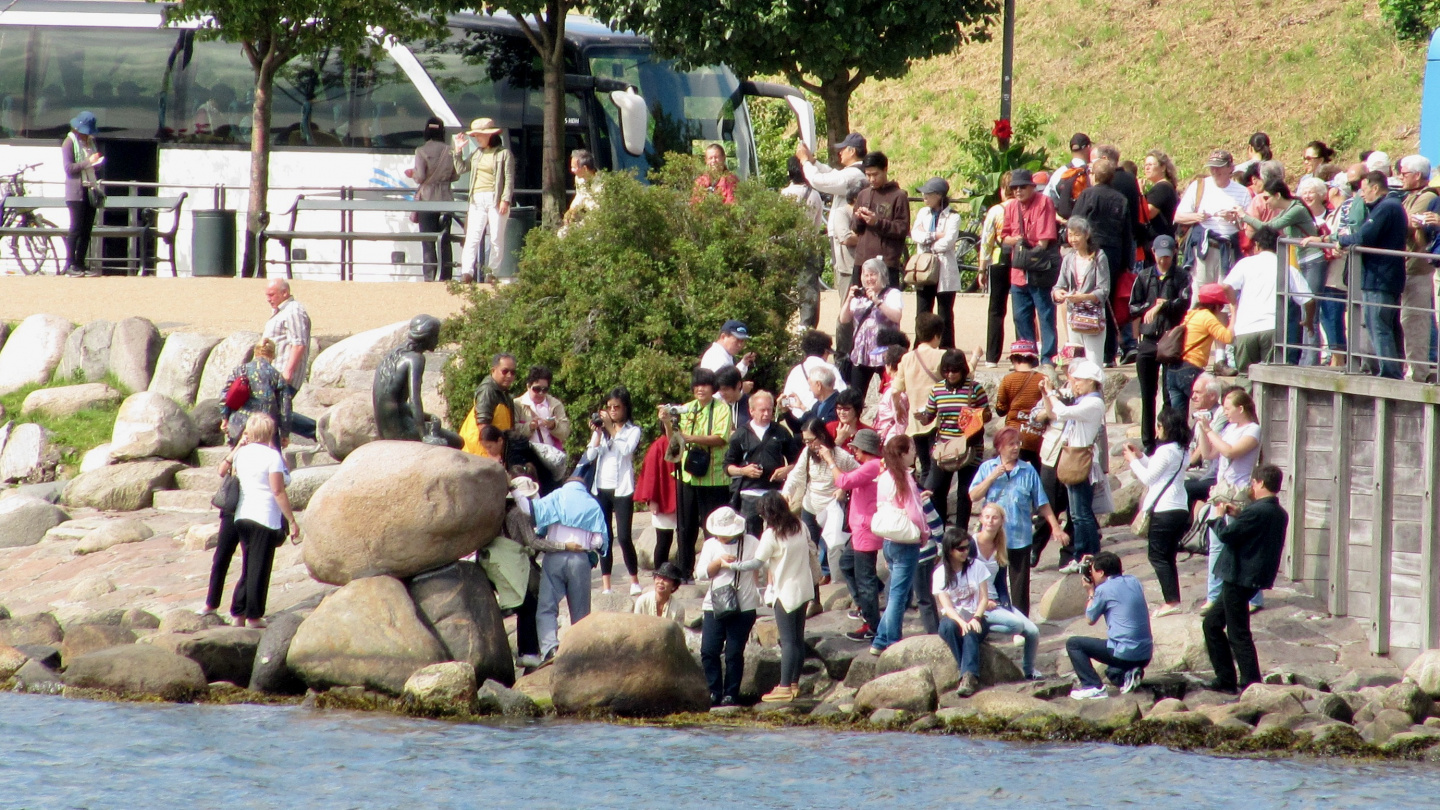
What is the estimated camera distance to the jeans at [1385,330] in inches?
493

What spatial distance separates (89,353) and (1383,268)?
45.4ft

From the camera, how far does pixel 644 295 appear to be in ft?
52.1

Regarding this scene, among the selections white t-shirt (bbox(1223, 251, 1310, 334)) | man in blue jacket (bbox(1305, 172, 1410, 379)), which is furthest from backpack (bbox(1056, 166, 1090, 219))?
man in blue jacket (bbox(1305, 172, 1410, 379))

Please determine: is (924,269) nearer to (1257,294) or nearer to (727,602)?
(1257,294)

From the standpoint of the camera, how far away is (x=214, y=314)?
1992cm

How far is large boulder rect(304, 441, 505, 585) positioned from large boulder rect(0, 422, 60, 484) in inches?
276

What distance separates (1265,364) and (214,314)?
1199 centimetres

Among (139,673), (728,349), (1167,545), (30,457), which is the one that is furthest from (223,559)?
(1167,545)

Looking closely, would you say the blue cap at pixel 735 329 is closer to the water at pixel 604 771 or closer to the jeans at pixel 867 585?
the jeans at pixel 867 585

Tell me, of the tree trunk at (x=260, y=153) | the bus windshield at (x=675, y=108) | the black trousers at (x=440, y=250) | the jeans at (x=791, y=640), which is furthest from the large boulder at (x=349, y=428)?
the bus windshield at (x=675, y=108)

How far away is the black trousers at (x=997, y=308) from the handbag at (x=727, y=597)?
494 cm

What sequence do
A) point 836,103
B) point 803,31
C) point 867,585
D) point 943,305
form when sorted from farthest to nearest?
point 836,103 < point 803,31 < point 943,305 < point 867,585

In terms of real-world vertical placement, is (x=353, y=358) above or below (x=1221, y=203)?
below

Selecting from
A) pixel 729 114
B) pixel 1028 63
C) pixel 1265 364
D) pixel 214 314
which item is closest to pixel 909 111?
pixel 1028 63
